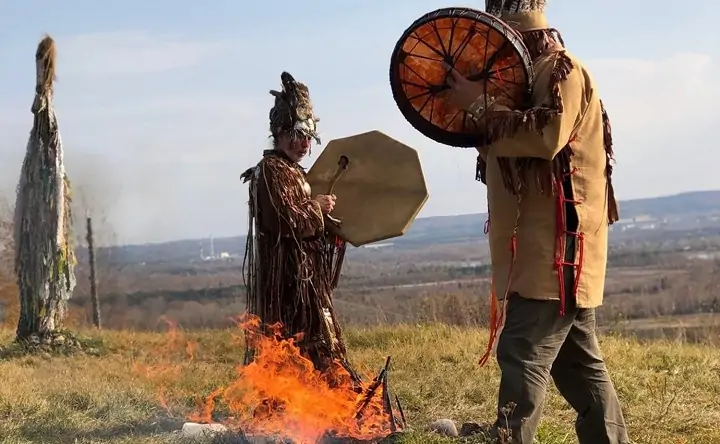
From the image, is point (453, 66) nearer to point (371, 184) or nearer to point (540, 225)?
point (540, 225)

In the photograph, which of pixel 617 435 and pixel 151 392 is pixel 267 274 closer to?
pixel 617 435

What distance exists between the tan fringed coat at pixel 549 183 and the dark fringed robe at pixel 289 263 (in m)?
0.99

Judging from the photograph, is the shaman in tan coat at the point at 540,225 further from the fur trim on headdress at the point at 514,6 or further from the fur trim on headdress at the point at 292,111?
the fur trim on headdress at the point at 292,111

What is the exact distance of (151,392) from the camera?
220 inches

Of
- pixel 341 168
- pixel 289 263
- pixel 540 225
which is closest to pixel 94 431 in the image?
pixel 289 263

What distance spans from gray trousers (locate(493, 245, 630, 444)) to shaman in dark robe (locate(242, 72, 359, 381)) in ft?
3.41

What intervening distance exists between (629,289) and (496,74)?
4278cm

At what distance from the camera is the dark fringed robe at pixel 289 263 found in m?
3.75

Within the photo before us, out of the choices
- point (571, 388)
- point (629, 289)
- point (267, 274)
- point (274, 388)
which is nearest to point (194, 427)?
point (274, 388)

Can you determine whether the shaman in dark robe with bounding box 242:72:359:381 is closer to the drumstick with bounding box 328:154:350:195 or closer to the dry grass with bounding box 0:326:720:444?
the drumstick with bounding box 328:154:350:195

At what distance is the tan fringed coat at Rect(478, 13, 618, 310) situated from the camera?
9.46 feet

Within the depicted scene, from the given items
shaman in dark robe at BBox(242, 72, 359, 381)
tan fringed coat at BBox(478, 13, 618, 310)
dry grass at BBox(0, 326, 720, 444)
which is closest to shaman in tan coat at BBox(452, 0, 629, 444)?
tan fringed coat at BBox(478, 13, 618, 310)

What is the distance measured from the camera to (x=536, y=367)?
3090mm

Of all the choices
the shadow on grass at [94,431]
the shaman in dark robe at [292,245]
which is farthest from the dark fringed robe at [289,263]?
the shadow on grass at [94,431]
